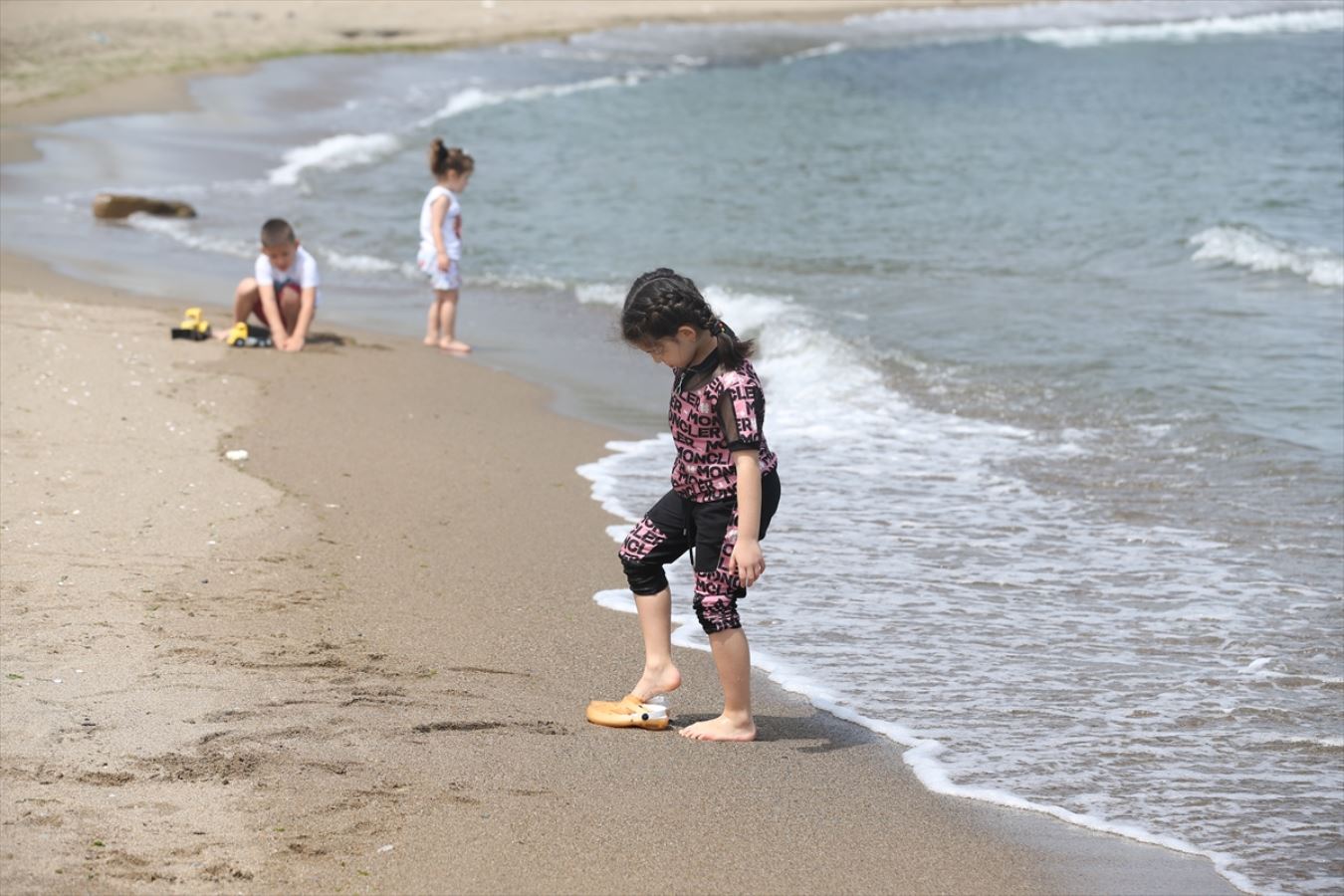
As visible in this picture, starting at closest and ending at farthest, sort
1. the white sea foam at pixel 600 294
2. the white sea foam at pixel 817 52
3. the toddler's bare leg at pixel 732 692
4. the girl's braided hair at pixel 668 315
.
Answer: the girl's braided hair at pixel 668 315
the toddler's bare leg at pixel 732 692
the white sea foam at pixel 600 294
the white sea foam at pixel 817 52

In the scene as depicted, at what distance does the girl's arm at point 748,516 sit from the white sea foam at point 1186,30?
91.4 feet

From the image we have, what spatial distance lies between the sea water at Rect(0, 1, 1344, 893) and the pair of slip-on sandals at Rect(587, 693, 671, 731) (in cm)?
73

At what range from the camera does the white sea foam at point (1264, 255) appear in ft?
45.9

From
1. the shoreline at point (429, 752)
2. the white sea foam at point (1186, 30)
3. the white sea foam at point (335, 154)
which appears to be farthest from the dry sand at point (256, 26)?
the shoreline at point (429, 752)

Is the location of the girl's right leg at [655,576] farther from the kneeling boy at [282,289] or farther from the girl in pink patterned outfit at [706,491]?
the kneeling boy at [282,289]

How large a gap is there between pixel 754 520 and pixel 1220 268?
11.2 metres

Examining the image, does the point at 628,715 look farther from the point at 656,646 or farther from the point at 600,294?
the point at 600,294

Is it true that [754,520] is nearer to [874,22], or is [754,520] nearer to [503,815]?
[503,815]

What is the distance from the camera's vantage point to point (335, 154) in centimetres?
2186

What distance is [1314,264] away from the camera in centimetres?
1414

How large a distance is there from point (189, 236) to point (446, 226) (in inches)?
197

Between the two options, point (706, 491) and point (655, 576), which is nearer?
point (706, 491)

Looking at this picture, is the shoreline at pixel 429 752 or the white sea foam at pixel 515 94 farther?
the white sea foam at pixel 515 94

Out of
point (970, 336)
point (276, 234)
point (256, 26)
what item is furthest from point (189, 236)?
point (256, 26)
